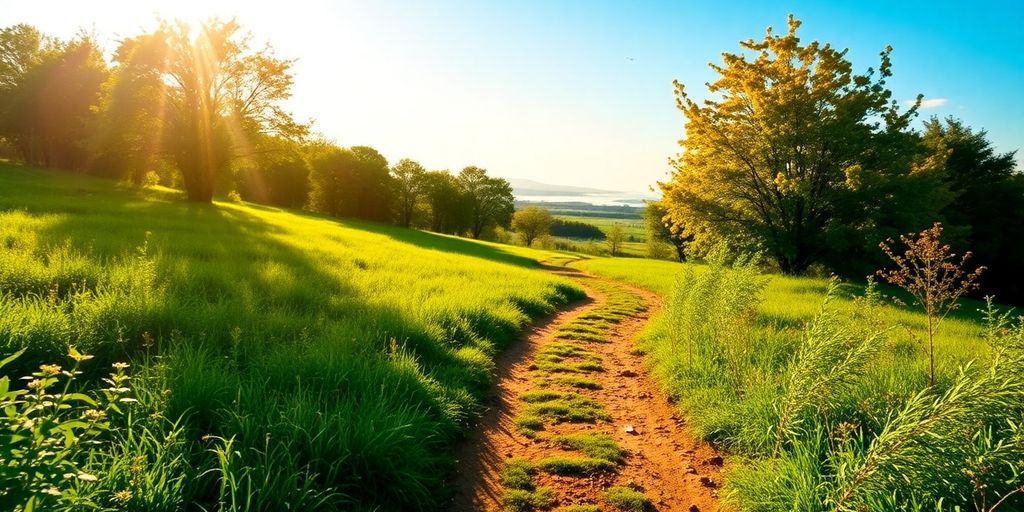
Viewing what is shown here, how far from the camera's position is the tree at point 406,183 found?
7356 centimetres

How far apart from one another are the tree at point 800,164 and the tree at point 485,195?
62958 millimetres

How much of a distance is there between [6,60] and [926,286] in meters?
65.9

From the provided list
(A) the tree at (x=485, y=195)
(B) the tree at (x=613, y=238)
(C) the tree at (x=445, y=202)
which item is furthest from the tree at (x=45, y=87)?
(B) the tree at (x=613, y=238)

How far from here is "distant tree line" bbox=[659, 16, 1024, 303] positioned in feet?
58.3

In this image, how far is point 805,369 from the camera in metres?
3.99

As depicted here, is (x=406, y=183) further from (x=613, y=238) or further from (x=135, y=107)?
(x=613, y=238)

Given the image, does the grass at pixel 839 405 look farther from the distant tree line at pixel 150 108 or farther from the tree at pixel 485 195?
the tree at pixel 485 195

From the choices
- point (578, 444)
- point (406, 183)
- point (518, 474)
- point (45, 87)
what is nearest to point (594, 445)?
point (578, 444)

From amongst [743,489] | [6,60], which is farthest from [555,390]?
[6,60]

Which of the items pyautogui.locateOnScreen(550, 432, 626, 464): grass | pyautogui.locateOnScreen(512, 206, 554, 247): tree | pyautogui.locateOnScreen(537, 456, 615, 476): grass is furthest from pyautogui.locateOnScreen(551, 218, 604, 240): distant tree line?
pyautogui.locateOnScreen(537, 456, 615, 476): grass

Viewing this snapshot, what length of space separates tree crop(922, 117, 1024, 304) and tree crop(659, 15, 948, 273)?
15.5 m

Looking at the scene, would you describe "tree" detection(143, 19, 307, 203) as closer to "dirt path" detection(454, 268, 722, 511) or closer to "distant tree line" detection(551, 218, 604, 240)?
"dirt path" detection(454, 268, 722, 511)

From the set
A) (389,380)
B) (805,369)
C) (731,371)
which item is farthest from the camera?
(731,371)

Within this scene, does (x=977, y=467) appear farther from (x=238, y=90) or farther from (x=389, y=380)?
(x=238, y=90)
